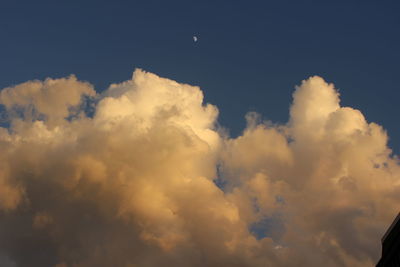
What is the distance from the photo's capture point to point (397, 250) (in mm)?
53781

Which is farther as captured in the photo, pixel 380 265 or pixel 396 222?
pixel 380 265

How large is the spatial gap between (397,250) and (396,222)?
A: 6.37 meters

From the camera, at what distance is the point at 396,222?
5000 cm

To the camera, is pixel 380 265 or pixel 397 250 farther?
pixel 380 265

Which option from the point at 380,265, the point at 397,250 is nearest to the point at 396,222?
the point at 397,250

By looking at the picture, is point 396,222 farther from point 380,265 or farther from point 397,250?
point 380,265

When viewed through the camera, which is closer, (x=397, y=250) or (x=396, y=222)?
(x=396, y=222)

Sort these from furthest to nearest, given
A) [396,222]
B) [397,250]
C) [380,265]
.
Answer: [380,265] → [397,250] → [396,222]

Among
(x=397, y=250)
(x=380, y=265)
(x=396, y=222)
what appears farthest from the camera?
(x=380, y=265)

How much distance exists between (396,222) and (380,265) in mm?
13968

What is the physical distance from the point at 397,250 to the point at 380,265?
7.86 metres
